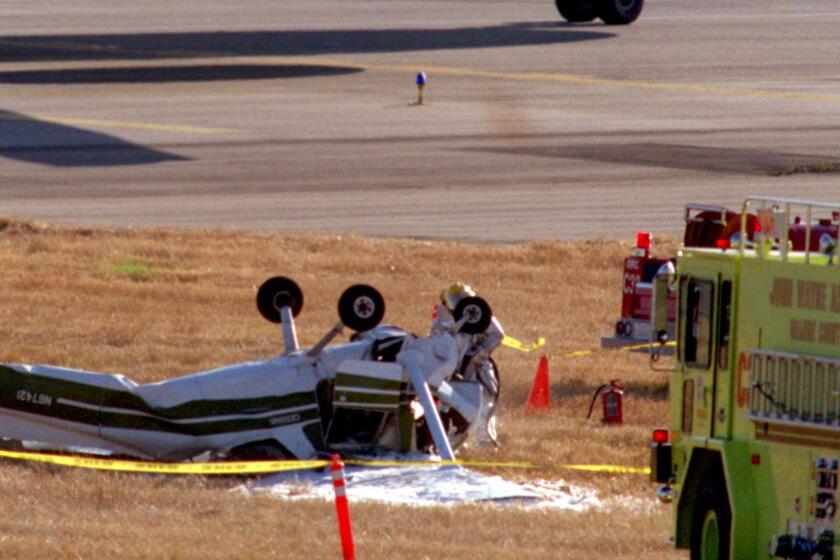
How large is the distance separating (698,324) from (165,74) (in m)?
40.6

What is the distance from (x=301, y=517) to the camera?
12547mm

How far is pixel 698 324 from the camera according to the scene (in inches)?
426

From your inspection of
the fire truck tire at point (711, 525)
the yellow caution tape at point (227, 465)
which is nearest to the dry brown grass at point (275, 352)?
the yellow caution tape at point (227, 465)

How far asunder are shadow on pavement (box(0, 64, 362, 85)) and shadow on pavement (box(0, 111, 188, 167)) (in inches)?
304

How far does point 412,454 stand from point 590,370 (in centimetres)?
546

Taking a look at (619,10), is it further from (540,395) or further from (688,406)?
(688,406)

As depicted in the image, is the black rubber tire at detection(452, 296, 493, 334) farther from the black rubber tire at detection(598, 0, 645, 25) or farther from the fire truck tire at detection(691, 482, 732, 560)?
the black rubber tire at detection(598, 0, 645, 25)

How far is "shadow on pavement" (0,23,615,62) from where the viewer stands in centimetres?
5588

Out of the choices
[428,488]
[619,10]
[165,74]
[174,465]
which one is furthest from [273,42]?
[428,488]

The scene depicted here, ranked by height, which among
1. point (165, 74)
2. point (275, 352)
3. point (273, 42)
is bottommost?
point (275, 352)

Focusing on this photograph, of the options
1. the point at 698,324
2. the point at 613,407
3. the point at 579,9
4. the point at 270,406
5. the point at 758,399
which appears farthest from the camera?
the point at 579,9

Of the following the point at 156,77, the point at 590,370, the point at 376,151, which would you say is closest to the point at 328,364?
the point at 590,370

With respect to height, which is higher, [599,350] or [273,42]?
[273,42]

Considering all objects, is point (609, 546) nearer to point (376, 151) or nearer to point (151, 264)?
point (151, 264)
